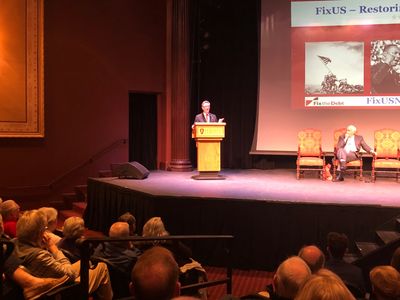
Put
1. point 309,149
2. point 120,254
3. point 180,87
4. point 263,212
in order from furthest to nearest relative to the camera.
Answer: point 180,87 < point 309,149 < point 263,212 < point 120,254

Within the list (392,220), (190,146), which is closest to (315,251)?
(392,220)

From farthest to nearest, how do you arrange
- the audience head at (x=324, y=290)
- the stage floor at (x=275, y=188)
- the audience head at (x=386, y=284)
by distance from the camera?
1. the stage floor at (x=275, y=188)
2. the audience head at (x=386, y=284)
3. the audience head at (x=324, y=290)

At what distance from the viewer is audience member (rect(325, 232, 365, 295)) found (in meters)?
3.23

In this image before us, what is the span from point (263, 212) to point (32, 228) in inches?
127

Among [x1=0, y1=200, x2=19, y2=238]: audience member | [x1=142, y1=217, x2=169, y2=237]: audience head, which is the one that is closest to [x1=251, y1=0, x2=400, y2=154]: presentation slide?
[x1=142, y1=217, x2=169, y2=237]: audience head

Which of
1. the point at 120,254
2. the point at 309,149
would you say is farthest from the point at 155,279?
the point at 309,149

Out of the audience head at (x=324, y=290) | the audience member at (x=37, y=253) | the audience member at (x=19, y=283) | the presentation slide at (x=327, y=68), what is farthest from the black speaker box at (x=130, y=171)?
the audience head at (x=324, y=290)

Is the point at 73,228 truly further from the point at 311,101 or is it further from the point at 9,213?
the point at 311,101

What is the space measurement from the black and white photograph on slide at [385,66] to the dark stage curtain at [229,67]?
87.3 inches

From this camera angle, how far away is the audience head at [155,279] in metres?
1.46

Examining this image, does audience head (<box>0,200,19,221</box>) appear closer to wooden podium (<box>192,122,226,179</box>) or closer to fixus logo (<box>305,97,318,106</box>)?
wooden podium (<box>192,122,226,179</box>)

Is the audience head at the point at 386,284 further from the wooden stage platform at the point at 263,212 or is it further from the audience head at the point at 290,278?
the wooden stage platform at the point at 263,212

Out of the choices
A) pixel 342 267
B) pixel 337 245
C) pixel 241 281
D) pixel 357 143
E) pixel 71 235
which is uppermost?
pixel 357 143

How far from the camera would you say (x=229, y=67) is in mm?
9602
